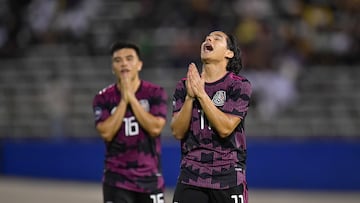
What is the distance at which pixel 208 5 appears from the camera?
56.5 feet

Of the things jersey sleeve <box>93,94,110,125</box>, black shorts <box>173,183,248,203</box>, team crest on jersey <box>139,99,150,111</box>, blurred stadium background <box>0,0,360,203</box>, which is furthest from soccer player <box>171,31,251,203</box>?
blurred stadium background <box>0,0,360,203</box>

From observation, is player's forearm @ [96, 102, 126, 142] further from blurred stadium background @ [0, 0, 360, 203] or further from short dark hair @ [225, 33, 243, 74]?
blurred stadium background @ [0, 0, 360, 203]

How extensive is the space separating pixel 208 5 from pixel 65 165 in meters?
4.24

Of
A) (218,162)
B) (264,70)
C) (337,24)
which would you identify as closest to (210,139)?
(218,162)

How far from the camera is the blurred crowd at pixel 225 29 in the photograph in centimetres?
1584

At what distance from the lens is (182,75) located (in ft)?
53.8

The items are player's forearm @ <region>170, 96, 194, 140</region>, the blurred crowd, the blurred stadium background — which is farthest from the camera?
the blurred crowd

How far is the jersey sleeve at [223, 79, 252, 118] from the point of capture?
244 inches

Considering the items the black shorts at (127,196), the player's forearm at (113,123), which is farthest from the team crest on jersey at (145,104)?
the black shorts at (127,196)

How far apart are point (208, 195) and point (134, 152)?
1.39 metres

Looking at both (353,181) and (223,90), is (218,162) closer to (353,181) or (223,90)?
(223,90)

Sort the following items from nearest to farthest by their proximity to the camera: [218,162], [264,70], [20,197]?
[218,162], [20,197], [264,70]

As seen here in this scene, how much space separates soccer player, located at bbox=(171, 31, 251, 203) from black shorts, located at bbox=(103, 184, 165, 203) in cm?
122

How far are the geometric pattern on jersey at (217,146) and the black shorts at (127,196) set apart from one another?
49.3 inches
